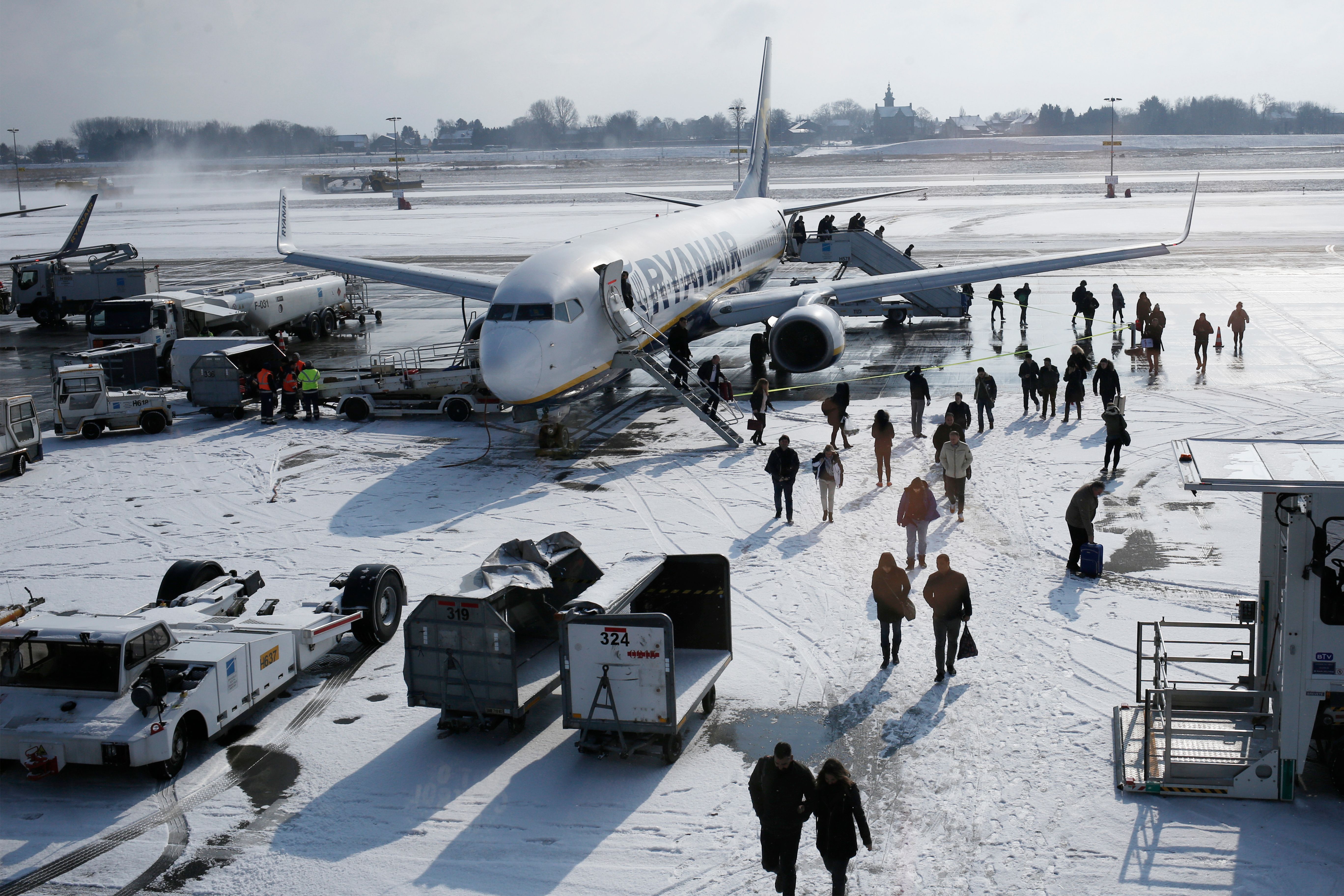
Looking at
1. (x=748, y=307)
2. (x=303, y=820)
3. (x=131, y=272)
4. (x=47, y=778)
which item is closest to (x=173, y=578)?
(x=47, y=778)

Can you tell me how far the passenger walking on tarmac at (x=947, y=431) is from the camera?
19.1m

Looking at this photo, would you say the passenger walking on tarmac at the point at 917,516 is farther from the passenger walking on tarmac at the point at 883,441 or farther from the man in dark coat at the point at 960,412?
the man in dark coat at the point at 960,412

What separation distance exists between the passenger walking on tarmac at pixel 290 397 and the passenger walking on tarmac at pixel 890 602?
760 inches

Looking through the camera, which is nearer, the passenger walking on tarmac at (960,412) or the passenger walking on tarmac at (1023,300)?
the passenger walking on tarmac at (960,412)

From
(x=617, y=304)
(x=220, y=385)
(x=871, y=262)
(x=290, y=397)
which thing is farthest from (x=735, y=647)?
(x=871, y=262)

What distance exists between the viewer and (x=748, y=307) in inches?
1217

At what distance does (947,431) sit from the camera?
20219 mm

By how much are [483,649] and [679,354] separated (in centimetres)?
1723

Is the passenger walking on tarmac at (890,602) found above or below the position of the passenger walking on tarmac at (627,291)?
below

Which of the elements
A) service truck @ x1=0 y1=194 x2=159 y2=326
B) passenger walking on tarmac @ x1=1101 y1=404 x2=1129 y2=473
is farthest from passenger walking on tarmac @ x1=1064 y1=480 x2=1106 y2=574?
service truck @ x1=0 y1=194 x2=159 y2=326

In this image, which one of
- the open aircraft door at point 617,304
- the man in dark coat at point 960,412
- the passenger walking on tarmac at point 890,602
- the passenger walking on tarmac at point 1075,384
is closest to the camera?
the passenger walking on tarmac at point 890,602

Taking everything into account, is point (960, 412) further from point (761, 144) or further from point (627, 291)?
point (761, 144)

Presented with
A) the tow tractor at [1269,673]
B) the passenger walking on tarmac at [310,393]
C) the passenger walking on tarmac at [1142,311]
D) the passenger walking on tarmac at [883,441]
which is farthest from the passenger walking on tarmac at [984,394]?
the passenger walking on tarmac at [310,393]

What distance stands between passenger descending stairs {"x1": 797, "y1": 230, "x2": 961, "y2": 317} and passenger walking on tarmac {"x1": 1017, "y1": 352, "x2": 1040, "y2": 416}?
45.4 ft
